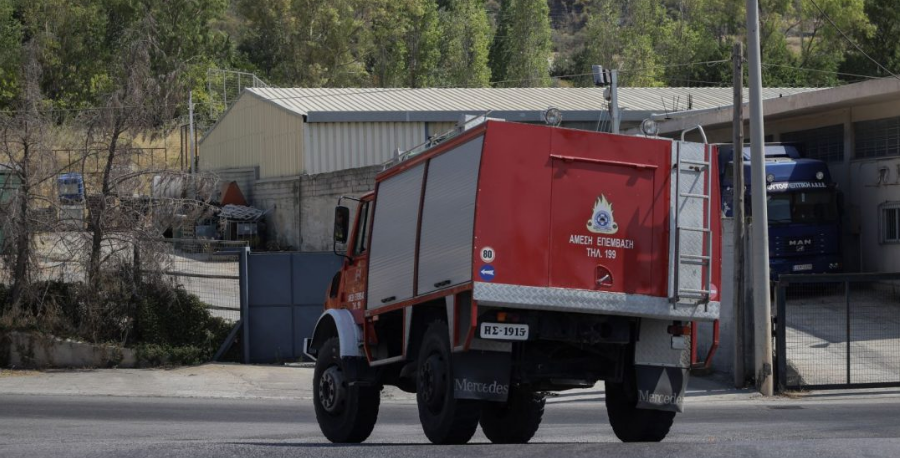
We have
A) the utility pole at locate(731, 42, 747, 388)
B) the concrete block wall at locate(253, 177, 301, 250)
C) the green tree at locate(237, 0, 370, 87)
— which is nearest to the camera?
the utility pole at locate(731, 42, 747, 388)

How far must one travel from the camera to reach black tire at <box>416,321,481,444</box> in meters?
9.73

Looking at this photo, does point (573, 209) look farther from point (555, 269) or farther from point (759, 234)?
point (759, 234)

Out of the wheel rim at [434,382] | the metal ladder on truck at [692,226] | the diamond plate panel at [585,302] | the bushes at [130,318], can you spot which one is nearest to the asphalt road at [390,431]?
the wheel rim at [434,382]

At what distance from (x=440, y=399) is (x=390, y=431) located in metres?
4.02

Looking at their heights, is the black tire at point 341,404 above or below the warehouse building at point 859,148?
below

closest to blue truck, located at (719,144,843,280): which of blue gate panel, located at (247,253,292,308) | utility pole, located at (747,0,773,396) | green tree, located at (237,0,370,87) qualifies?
utility pole, located at (747,0,773,396)

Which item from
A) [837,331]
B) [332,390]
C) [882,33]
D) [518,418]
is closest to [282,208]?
[837,331]

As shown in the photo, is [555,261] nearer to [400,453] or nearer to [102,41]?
[400,453]

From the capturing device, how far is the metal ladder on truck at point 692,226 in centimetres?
977

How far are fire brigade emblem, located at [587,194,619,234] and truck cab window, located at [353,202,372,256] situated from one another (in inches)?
126

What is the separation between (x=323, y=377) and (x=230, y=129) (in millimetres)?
35264

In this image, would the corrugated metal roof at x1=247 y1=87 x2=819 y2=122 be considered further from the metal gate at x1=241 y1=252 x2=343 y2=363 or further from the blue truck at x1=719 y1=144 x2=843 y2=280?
the metal gate at x1=241 y1=252 x2=343 y2=363

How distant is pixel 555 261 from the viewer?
9.47 m

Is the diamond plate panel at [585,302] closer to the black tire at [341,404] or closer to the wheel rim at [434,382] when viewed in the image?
the wheel rim at [434,382]
